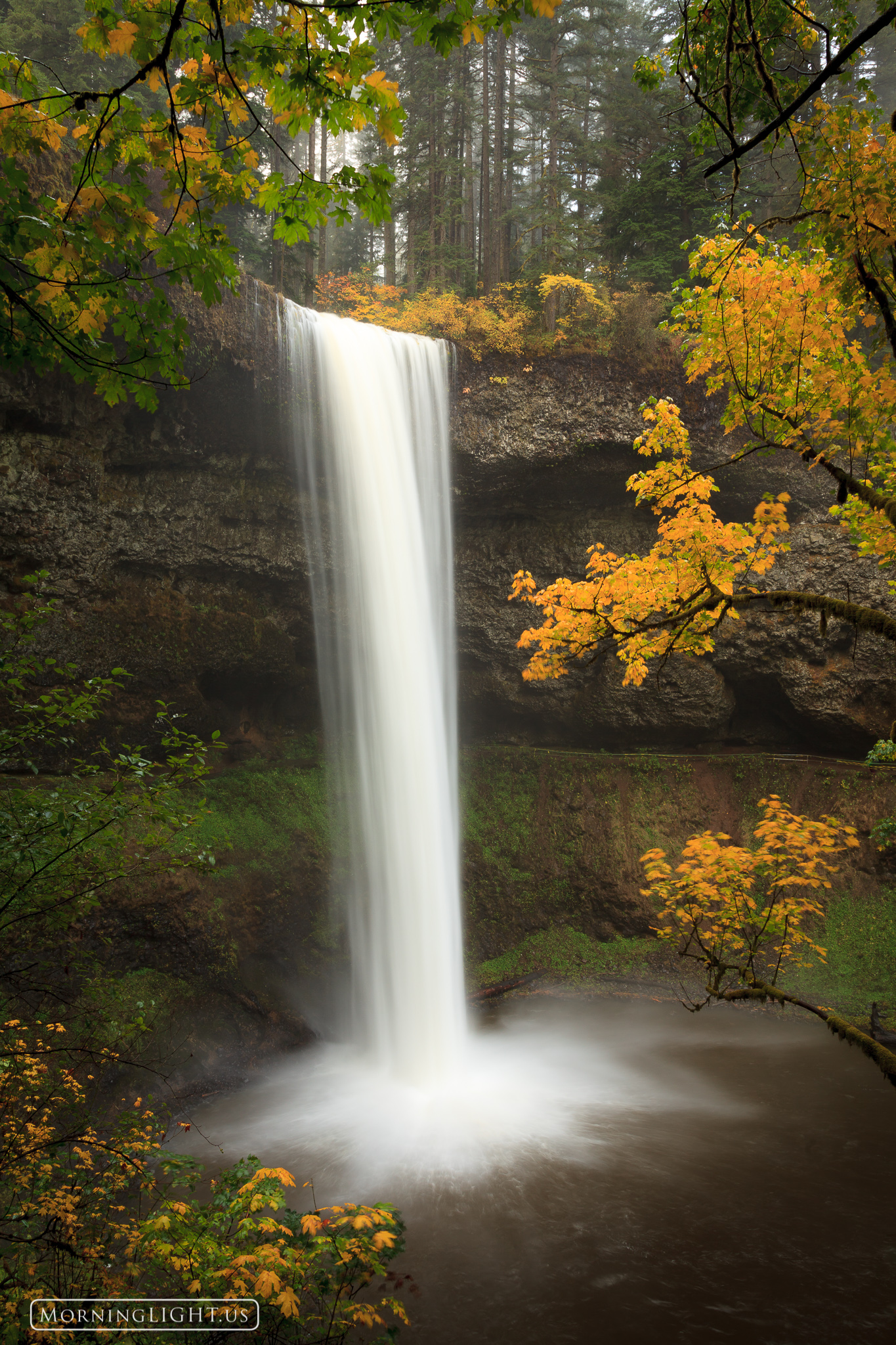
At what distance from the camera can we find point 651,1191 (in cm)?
733

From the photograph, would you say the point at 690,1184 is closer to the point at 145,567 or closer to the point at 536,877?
the point at 536,877

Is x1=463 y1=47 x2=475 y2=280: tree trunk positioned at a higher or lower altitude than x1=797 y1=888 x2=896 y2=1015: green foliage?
higher

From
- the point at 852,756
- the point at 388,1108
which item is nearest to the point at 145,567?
the point at 388,1108

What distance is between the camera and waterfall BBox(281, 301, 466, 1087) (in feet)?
41.4

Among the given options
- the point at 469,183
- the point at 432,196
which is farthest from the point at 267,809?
the point at 469,183

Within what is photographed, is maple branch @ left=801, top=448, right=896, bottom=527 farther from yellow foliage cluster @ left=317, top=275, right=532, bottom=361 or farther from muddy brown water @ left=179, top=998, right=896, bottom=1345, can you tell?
yellow foliage cluster @ left=317, top=275, right=532, bottom=361

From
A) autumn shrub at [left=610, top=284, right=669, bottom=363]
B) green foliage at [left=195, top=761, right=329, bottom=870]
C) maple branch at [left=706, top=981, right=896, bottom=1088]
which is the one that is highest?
autumn shrub at [left=610, top=284, right=669, bottom=363]

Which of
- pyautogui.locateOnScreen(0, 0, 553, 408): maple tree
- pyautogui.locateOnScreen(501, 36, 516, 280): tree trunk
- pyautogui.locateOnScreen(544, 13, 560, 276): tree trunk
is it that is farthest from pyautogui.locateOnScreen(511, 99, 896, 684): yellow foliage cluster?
pyautogui.locateOnScreen(501, 36, 516, 280): tree trunk

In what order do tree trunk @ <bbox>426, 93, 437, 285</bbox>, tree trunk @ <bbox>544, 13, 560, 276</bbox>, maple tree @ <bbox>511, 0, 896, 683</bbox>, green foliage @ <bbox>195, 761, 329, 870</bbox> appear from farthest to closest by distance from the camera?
tree trunk @ <bbox>426, 93, 437, 285</bbox>
tree trunk @ <bbox>544, 13, 560, 276</bbox>
green foliage @ <bbox>195, 761, 329, 870</bbox>
maple tree @ <bbox>511, 0, 896, 683</bbox>

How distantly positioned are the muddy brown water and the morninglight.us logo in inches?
116

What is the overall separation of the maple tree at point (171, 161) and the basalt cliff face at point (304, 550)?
30.2 feet

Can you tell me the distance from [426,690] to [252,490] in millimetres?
5288

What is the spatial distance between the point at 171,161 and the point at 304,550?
11.1 m

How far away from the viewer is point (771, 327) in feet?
16.0
